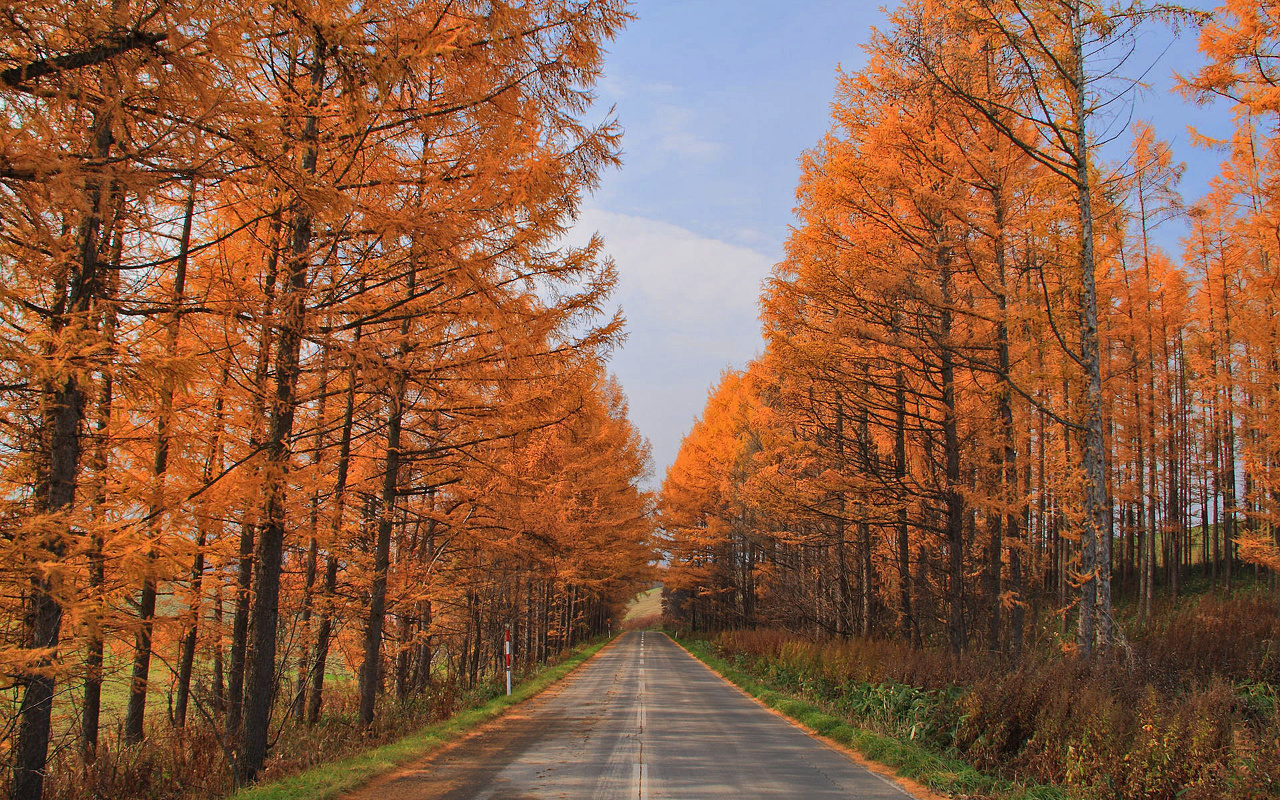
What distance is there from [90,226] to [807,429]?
13.0 meters

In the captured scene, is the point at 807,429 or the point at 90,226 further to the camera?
the point at 807,429

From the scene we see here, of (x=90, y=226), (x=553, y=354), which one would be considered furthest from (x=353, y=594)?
(x=90, y=226)

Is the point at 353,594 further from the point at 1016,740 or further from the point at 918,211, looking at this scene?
the point at 918,211

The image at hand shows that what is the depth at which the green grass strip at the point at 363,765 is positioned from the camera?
5.97 metres

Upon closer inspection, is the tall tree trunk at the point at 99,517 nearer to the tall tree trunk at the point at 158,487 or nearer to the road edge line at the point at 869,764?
the tall tree trunk at the point at 158,487

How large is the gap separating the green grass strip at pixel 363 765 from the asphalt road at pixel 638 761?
0.21 m

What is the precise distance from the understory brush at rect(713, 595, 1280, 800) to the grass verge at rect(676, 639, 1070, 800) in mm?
207

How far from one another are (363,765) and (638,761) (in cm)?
290

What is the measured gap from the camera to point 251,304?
202 inches

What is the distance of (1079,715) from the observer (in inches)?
241

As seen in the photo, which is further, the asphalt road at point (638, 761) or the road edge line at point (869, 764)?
the road edge line at point (869, 764)

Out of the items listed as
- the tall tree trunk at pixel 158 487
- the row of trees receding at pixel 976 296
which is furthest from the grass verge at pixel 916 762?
the tall tree trunk at pixel 158 487

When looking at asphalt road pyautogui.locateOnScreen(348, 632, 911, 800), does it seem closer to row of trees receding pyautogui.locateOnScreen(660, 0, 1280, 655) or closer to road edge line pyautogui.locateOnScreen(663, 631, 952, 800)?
road edge line pyautogui.locateOnScreen(663, 631, 952, 800)

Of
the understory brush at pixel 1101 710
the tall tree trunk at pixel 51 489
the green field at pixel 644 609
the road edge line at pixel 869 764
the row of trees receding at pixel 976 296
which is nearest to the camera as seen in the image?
the understory brush at pixel 1101 710
